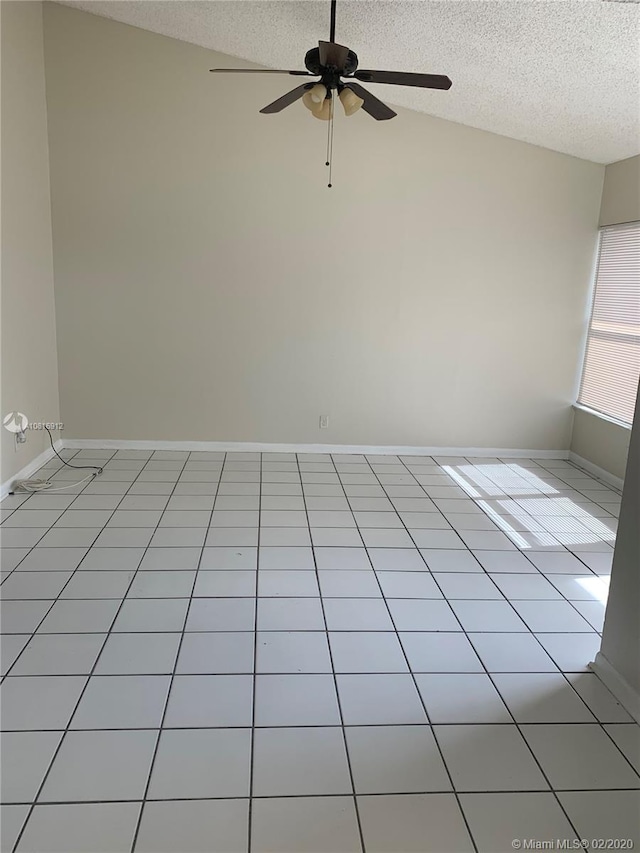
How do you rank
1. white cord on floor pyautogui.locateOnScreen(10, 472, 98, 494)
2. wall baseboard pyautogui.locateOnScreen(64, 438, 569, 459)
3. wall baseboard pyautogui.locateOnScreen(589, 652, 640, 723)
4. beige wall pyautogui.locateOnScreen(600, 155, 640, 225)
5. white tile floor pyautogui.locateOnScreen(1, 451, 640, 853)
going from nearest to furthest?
1. white tile floor pyautogui.locateOnScreen(1, 451, 640, 853)
2. wall baseboard pyautogui.locateOnScreen(589, 652, 640, 723)
3. white cord on floor pyautogui.locateOnScreen(10, 472, 98, 494)
4. beige wall pyautogui.locateOnScreen(600, 155, 640, 225)
5. wall baseboard pyautogui.locateOnScreen(64, 438, 569, 459)

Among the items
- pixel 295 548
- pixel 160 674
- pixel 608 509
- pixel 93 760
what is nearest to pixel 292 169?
pixel 295 548

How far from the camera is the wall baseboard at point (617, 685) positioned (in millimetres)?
2016

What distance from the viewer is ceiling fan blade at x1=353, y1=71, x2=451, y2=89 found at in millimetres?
2613

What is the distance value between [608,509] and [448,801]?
2886 mm

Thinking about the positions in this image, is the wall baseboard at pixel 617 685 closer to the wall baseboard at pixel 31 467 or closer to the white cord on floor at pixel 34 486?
the white cord on floor at pixel 34 486

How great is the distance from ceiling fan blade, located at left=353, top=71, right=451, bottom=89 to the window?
8.17ft

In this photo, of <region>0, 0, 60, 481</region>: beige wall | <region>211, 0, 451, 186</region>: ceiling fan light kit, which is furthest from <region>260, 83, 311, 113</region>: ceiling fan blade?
<region>0, 0, 60, 481</region>: beige wall

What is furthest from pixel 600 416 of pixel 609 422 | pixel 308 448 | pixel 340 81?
pixel 340 81

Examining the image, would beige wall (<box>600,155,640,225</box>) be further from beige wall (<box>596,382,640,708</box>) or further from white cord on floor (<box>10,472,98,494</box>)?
white cord on floor (<box>10,472,98,494</box>)

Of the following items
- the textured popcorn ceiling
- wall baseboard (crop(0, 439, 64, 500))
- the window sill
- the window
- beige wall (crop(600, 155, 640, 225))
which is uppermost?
the textured popcorn ceiling

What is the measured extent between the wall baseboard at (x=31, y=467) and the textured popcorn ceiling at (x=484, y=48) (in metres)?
3.06

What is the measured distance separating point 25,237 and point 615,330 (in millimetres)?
4421

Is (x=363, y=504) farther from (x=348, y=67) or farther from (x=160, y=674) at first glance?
(x=348, y=67)

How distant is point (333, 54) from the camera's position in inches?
101
